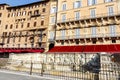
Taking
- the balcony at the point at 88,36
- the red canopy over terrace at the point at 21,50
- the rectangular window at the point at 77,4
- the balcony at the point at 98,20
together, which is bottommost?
the red canopy over terrace at the point at 21,50

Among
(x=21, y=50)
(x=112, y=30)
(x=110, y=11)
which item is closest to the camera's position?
(x=112, y=30)

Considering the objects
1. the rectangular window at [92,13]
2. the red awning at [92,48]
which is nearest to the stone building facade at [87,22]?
the rectangular window at [92,13]

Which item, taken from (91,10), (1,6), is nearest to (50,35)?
(91,10)

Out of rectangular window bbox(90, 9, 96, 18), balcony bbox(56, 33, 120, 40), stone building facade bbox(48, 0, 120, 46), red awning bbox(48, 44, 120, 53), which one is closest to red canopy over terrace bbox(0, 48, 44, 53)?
stone building facade bbox(48, 0, 120, 46)

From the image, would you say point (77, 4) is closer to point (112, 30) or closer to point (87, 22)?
point (87, 22)

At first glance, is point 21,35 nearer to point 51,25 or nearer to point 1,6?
point 51,25

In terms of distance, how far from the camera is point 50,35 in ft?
126

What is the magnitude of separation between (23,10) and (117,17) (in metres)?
28.3

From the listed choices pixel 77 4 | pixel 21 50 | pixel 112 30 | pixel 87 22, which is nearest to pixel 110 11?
pixel 112 30

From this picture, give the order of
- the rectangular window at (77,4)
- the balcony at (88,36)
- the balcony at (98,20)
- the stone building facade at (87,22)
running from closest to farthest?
the balcony at (88,36) → the balcony at (98,20) → the stone building facade at (87,22) → the rectangular window at (77,4)

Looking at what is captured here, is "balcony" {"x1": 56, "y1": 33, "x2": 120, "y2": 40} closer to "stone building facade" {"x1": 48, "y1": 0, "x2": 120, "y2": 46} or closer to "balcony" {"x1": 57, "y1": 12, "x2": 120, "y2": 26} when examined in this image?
"stone building facade" {"x1": 48, "y1": 0, "x2": 120, "y2": 46}

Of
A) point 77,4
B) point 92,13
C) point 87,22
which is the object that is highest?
point 77,4

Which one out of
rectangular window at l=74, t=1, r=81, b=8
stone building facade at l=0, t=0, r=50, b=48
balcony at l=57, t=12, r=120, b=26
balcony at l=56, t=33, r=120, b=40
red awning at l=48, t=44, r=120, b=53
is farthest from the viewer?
stone building facade at l=0, t=0, r=50, b=48

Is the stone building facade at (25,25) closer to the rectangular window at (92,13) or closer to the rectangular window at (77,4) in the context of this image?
the rectangular window at (77,4)
